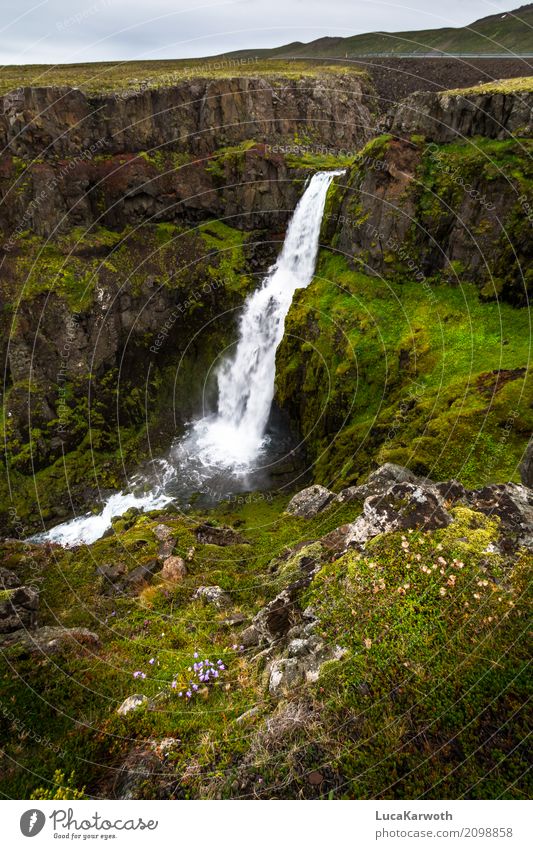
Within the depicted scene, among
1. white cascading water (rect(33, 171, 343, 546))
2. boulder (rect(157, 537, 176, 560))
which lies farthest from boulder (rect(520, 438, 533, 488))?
white cascading water (rect(33, 171, 343, 546))

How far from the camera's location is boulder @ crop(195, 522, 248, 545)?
14.5m

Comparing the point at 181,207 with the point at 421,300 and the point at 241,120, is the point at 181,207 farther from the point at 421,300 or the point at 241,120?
the point at 421,300

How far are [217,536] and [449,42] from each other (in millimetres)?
112540

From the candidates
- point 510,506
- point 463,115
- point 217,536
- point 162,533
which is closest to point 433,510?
point 510,506

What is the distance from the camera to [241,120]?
4488 centimetres

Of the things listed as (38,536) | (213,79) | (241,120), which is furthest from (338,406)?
(213,79)

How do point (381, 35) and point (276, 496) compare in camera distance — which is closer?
point (276, 496)

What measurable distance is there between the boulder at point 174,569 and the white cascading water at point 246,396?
16.8 m

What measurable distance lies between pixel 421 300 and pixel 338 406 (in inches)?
303

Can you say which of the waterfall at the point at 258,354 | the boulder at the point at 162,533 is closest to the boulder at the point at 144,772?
the boulder at the point at 162,533

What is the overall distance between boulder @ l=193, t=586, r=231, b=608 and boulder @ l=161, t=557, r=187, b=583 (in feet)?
3.69

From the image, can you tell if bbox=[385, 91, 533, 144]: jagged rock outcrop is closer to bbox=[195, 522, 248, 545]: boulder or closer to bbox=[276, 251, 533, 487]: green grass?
bbox=[276, 251, 533, 487]: green grass

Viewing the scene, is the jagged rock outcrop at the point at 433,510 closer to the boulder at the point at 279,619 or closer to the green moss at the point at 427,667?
the green moss at the point at 427,667

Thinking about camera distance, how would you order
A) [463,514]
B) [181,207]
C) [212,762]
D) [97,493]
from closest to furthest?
[212,762] → [463,514] → [97,493] → [181,207]
